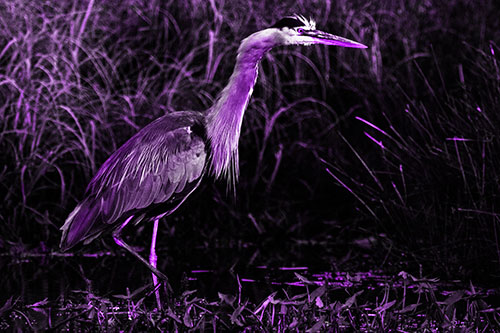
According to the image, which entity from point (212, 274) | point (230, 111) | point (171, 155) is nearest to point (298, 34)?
point (230, 111)

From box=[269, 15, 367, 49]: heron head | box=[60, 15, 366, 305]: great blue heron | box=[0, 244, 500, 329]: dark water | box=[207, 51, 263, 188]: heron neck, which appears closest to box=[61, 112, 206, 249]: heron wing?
box=[60, 15, 366, 305]: great blue heron

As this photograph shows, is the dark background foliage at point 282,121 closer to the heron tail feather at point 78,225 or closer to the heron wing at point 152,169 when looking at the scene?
the heron wing at point 152,169

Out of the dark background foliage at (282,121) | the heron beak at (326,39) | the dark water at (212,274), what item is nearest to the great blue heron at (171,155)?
the heron beak at (326,39)

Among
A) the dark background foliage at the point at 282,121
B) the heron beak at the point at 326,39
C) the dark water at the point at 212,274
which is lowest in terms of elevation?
the dark water at the point at 212,274

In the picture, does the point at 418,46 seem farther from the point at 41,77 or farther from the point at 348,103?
the point at 41,77

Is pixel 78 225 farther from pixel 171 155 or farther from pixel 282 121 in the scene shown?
pixel 282 121

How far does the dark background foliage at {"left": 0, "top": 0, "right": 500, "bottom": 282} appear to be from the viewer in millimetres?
5367

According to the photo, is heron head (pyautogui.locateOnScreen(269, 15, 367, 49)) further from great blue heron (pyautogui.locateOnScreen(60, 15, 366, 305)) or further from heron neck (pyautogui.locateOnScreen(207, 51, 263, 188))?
heron neck (pyautogui.locateOnScreen(207, 51, 263, 188))

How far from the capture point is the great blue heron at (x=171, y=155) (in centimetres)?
518

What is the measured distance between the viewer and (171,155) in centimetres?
526

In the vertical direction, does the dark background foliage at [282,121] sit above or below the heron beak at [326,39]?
below

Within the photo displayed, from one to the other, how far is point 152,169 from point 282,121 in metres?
2.33

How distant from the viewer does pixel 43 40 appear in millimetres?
7078

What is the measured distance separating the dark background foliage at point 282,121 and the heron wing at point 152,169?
0.78 m
